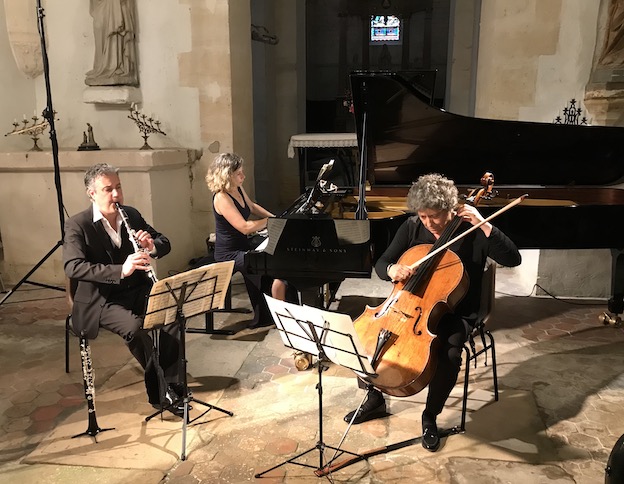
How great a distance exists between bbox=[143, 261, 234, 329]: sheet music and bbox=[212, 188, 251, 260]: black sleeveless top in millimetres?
1243

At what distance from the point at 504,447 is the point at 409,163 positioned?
211 centimetres

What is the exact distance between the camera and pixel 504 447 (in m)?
2.76

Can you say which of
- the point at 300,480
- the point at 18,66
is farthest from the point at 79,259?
the point at 18,66

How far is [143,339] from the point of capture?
3027mm

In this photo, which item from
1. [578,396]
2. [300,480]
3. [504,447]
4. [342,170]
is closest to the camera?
[300,480]

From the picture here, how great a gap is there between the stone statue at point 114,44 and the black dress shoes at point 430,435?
15.1 ft

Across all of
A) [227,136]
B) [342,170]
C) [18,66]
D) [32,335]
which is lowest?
[32,335]

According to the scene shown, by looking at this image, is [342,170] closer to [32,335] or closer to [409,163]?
[409,163]

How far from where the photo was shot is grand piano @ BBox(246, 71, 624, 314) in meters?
3.74

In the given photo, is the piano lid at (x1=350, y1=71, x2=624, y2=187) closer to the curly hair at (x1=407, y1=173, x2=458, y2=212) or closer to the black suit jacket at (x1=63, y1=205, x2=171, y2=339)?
the curly hair at (x1=407, y1=173, x2=458, y2=212)

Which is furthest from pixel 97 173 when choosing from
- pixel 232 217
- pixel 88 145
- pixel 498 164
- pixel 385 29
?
pixel 385 29

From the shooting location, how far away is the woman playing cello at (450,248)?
2689mm

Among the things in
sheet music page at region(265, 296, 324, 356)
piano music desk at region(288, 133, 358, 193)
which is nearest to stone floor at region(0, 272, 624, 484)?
sheet music page at region(265, 296, 324, 356)

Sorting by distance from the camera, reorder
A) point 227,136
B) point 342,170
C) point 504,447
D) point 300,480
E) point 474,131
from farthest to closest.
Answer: point 342,170
point 227,136
point 474,131
point 504,447
point 300,480
